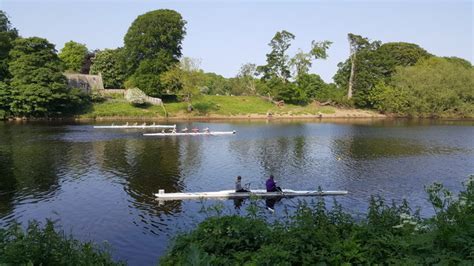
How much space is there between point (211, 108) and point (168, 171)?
48959 mm

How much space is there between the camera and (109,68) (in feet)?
293

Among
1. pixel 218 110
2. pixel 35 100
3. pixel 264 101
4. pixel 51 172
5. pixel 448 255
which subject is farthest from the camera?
pixel 264 101

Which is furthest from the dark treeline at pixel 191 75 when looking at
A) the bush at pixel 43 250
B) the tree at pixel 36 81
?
the bush at pixel 43 250

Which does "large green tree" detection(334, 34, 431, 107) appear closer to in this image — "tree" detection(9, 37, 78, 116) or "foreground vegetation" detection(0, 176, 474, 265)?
"tree" detection(9, 37, 78, 116)

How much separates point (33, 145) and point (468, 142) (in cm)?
4874

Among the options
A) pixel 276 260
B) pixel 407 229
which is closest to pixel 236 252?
pixel 276 260

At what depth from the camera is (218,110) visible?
258 ft

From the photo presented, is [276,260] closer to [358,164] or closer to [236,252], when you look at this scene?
[236,252]

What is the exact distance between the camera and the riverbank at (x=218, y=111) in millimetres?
70375

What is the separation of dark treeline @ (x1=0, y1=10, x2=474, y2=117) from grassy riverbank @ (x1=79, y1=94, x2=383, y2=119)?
242 centimetres

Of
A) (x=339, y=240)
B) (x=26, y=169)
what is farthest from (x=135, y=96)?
(x=339, y=240)

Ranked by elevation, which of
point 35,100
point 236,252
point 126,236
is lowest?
point 126,236

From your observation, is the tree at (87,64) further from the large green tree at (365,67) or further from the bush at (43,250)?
the bush at (43,250)

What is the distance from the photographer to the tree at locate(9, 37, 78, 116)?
60.8m
